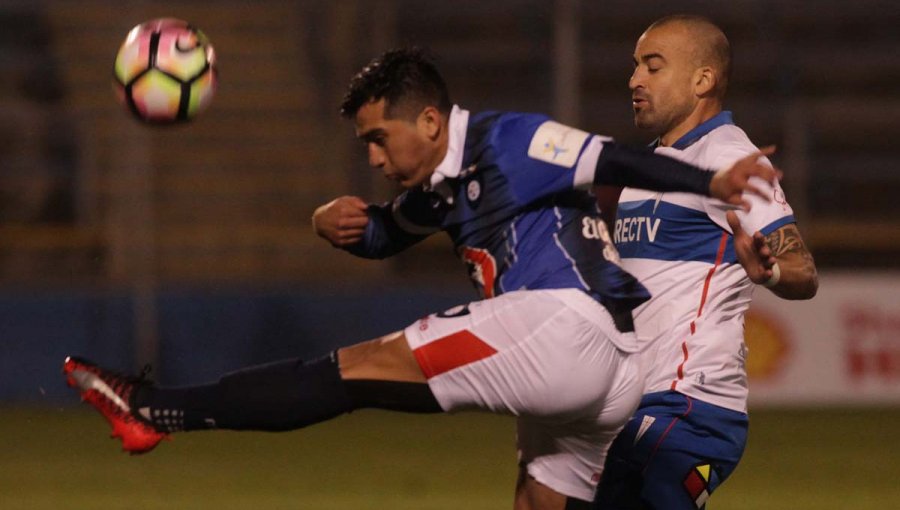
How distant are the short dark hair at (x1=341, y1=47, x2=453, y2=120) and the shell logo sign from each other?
817 cm

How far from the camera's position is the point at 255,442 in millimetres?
11219

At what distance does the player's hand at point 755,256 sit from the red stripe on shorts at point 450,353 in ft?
2.60

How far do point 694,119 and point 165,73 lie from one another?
78.2 inches

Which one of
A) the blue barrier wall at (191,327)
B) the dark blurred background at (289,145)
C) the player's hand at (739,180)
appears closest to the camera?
the player's hand at (739,180)

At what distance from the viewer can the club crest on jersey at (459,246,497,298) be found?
15.6 ft

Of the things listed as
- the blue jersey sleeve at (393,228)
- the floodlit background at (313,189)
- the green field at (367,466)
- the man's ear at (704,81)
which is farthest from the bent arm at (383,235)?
the floodlit background at (313,189)

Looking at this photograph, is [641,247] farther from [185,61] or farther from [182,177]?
[182,177]

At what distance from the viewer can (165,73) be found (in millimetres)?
5750

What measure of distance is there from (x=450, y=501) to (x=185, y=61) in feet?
11.4

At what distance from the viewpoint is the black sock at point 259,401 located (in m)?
4.44

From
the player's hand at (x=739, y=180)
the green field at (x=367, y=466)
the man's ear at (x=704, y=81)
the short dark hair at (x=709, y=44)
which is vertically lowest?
the green field at (x=367, y=466)

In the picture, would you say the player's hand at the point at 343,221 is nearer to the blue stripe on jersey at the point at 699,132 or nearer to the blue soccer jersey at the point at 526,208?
the blue soccer jersey at the point at 526,208

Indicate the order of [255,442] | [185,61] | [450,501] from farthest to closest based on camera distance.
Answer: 1. [255,442]
2. [450,501]
3. [185,61]

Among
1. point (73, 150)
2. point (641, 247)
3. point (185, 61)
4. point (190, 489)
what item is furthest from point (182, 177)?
point (641, 247)
